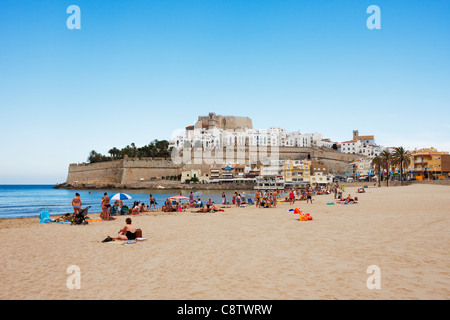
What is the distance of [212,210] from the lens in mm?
20922

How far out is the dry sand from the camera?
17.5ft

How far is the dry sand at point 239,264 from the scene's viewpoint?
534cm

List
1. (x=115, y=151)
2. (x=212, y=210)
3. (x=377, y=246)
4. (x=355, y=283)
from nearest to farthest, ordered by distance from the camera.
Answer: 1. (x=355, y=283)
2. (x=377, y=246)
3. (x=212, y=210)
4. (x=115, y=151)

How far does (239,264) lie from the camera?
7.01 meters

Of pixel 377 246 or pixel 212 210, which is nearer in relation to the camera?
pixel 377 246

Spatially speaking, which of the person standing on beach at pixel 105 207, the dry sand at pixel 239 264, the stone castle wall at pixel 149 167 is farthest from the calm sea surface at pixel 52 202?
the stone castle wall at pixel 149 167

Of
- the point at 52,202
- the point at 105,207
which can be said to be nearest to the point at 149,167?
the point at 52,202

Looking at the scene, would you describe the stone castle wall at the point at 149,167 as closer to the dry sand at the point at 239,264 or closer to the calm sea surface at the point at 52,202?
the calm sea surface at the point at 52,202

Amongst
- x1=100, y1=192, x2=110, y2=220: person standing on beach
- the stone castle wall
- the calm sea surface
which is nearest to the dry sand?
x1=100, y1=192, x2=110, y2=220: person standing on beach

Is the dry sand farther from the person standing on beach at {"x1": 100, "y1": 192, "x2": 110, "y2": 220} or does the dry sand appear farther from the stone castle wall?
the stone castle wall
